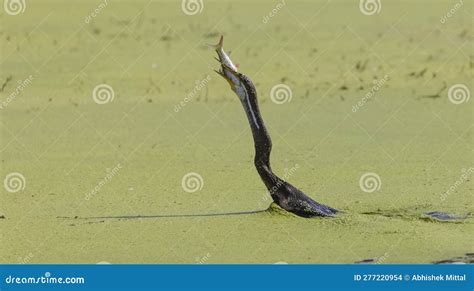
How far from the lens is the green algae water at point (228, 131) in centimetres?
717

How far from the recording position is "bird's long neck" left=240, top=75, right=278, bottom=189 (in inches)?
281

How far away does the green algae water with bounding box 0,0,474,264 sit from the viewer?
717cm

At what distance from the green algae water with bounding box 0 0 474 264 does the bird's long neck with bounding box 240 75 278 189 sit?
24cm

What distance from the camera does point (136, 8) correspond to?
15828 millimetres

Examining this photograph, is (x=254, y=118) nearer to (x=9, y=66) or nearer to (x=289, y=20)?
(x=9, y=66)

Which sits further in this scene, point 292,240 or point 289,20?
point 289,20

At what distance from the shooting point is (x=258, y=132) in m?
7.24

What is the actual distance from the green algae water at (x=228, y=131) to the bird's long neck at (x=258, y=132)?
0.80ft

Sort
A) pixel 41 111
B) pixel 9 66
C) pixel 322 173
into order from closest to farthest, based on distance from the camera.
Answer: pixel 322 173, pixel 41 111, pixel 9 66

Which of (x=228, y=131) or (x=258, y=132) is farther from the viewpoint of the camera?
(x=228, y=131)

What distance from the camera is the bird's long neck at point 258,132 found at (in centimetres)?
715

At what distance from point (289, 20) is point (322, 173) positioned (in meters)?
6.50

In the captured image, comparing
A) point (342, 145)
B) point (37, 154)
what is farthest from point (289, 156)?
point (37, 154)

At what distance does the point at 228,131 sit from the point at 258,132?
9.68 ft
